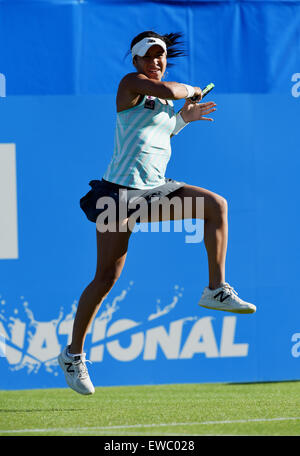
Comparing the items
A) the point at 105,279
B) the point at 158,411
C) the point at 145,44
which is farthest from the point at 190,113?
the point at 158,411

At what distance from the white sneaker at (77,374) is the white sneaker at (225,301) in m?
0.79

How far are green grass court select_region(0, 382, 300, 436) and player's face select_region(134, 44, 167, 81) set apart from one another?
1867mm

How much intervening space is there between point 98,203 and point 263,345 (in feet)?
7.63

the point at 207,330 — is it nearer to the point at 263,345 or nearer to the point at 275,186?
the point at 263,345

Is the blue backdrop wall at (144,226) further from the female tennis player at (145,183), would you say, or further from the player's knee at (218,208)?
the player's knee at (218,208)

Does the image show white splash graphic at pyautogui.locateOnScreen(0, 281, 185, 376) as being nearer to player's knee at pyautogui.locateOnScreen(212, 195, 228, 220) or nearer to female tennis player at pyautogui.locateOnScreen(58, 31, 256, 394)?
female tennis player at pyautogui.locateOnScreen(58, 31, 256, 394)

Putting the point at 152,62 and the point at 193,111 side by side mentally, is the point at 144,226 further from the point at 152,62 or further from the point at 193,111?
the point at 152,62

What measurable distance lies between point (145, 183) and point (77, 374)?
1110 millimetres

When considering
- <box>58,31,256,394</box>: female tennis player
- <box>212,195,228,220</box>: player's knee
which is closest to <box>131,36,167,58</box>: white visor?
<box>58,31,256,394</box>: female tennis player

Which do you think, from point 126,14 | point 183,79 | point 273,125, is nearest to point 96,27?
point 126,14

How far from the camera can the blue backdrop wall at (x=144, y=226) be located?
5.55 m

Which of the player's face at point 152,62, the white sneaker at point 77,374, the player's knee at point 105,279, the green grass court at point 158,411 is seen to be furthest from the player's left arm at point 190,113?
the green grass court at point 158,411

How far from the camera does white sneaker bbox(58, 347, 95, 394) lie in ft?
13.4

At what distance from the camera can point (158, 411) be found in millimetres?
4582
